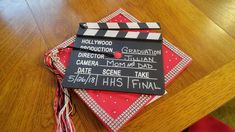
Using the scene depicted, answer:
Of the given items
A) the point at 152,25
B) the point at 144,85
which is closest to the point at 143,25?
the point at 152,25

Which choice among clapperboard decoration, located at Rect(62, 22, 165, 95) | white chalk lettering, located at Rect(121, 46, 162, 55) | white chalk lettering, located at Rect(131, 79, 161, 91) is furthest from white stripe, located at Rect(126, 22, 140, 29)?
white chalk lettering, located at Rect(131, 79, 161, 91)

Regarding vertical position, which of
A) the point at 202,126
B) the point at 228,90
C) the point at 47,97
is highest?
the point at 47,97

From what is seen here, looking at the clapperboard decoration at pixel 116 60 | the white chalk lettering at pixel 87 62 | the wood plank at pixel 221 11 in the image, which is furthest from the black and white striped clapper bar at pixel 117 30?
the wood plank at pixel 221 11

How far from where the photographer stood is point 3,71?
0.69 meters

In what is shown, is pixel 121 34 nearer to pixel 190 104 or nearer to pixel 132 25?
pixel 132 25

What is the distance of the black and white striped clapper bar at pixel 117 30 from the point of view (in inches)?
28.0

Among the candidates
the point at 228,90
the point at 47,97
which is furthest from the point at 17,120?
the point at 228,90

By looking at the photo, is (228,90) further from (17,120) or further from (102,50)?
(17,120)

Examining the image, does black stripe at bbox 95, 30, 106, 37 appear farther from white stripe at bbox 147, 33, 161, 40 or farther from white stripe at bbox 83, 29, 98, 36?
white stripe at bbox 147, 33, 161, 40

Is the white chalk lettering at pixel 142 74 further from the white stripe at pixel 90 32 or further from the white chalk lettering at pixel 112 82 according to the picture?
the white stripe at pixel 90 32

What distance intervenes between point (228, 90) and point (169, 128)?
0.21 meters

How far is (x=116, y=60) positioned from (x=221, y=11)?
0.45 meters

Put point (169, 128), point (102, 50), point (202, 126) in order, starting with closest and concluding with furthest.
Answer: point (169, 128)
point (102, 50)
point (202, 126)

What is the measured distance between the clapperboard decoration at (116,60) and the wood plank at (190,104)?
2.3 inches
